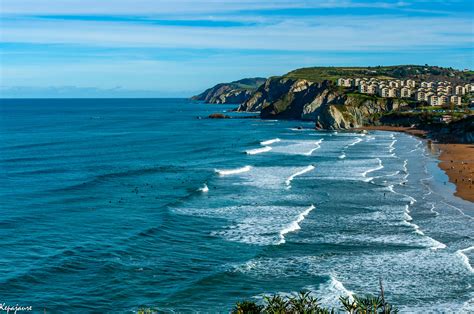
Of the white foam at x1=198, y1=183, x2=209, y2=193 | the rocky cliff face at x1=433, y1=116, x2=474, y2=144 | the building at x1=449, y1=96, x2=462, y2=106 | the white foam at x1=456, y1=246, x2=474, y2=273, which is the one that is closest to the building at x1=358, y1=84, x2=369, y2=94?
the building at x1=449, y1=96, x2=462, y2=106

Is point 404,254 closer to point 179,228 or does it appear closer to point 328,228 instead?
point 328,228

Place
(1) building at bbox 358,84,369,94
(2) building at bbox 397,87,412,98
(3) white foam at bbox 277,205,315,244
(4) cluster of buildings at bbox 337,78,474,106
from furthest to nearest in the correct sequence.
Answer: (2) building at bbox 397,87,412,98
(1) building at bbox 358,84,369,94
(4) cluster of buildings at bbox 337,78,474,106
(3) white foam at bbox 277,205,315,244

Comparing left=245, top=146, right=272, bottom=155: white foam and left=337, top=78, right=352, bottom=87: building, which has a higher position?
left=337, top=78, right=352, bottom=87: building

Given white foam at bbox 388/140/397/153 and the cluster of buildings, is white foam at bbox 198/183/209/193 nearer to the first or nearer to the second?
white foam at bbox 388/140/397/153

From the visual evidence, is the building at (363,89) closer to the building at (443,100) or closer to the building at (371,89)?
the building at (371,89)

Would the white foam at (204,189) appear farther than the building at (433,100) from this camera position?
No

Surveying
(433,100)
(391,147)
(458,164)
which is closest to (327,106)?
(391,147)

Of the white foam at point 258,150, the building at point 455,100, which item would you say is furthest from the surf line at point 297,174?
the building at point 455,100
